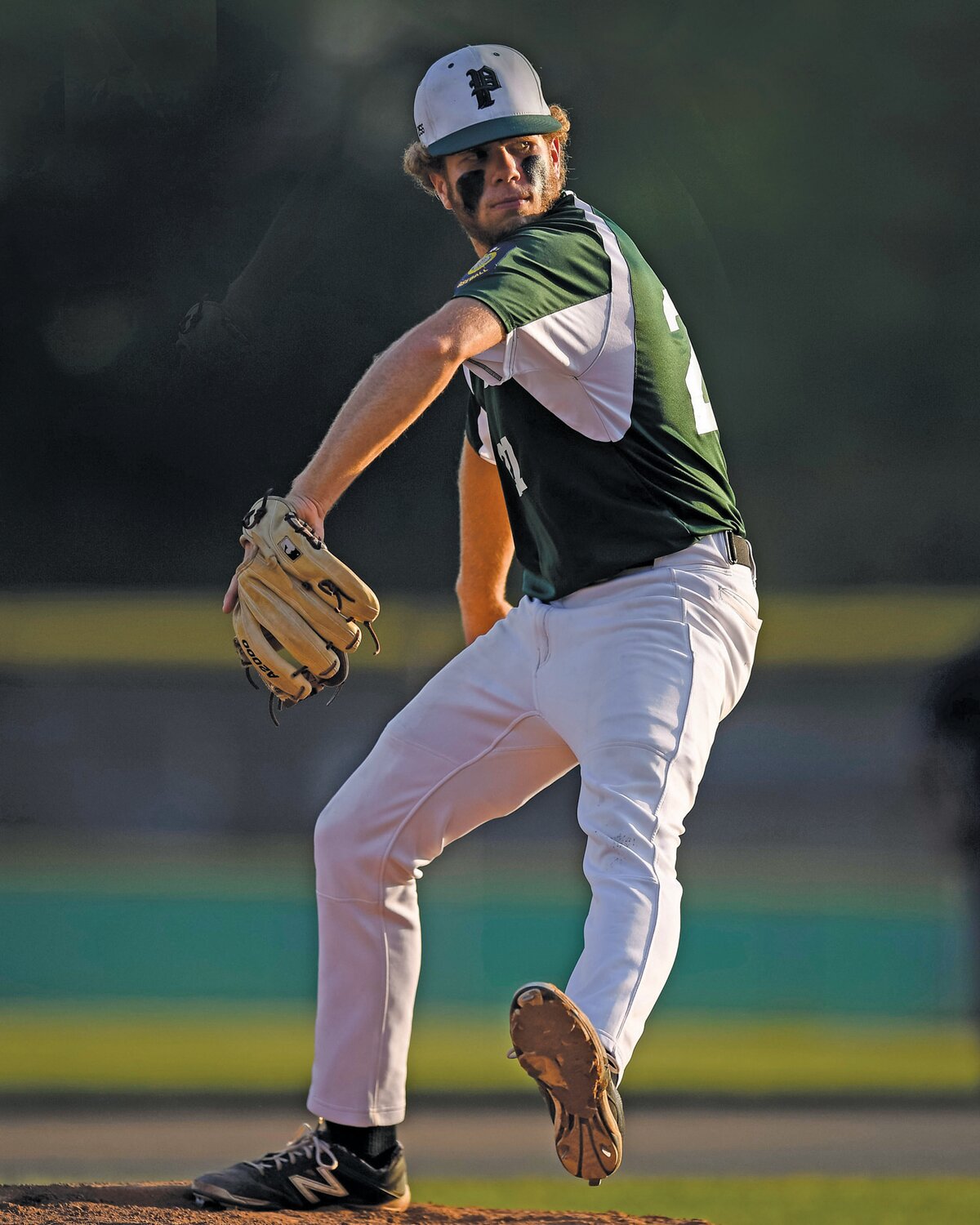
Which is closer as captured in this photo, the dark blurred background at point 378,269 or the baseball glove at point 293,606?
the baseball glove at point 293,606

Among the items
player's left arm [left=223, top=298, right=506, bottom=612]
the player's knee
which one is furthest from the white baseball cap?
the player's knee

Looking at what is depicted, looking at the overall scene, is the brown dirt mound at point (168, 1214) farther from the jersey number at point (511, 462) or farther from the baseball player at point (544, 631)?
the jersey number at point (511, 462)

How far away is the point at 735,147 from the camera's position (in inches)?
380

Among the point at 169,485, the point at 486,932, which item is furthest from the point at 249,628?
the point at 169,485

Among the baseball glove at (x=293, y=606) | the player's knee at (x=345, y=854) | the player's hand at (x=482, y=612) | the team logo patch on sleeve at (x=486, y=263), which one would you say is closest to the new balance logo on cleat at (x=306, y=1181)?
the player's knee at (x=345, y=854)

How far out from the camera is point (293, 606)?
6.58 feet

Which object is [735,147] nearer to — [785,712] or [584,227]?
[785,712]

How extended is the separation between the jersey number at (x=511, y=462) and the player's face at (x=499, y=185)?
27cm

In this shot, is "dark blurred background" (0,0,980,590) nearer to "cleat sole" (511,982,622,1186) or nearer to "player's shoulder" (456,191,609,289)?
"player's shoulder" (456,191,609,289)

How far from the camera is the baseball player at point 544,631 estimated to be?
1.81 metres

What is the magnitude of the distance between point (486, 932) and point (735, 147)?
5438 millimetres

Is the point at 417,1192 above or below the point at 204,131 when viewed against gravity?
below

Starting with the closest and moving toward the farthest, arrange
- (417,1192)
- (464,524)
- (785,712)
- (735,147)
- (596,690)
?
(596,690), (464,524), (417,1192), (785,712), (735,147)

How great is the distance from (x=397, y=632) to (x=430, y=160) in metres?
Result: 4.61
